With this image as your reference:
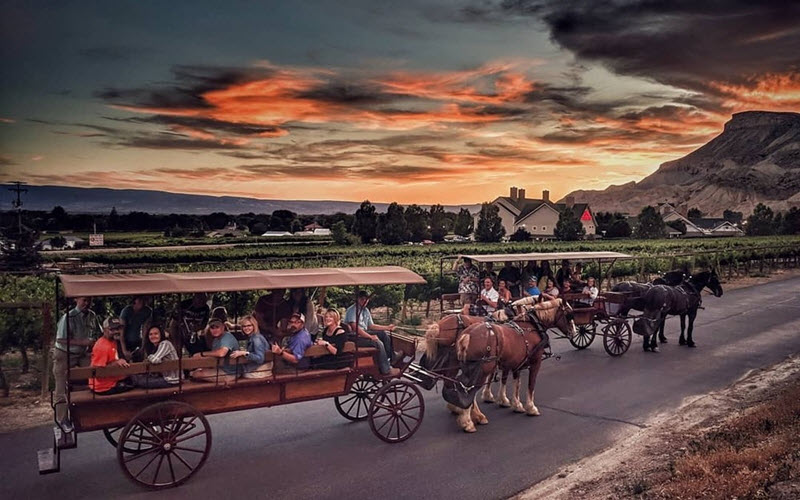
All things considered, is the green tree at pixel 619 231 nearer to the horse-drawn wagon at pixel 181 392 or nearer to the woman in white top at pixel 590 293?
the woman in white top at pixel 590 293

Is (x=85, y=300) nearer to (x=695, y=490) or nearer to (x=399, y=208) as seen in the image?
(x=695, y=490)

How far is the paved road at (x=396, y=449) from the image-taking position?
7930 millimetres

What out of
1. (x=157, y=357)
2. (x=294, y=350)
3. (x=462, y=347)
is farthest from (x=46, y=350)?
(x=462, y=347)

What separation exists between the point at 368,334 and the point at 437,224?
94.6 meters

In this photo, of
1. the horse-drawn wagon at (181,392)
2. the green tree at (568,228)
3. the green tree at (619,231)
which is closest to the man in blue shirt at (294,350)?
the horse-drawn wagon at (181,392)

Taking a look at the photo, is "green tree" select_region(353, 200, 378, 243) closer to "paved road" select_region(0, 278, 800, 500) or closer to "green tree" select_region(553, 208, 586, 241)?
"green tree" select_region(553, 208, 586, 241)

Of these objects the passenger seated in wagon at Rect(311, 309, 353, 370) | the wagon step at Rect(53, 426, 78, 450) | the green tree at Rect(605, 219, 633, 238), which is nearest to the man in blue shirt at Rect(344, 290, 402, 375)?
the passenger seated in wagon at Rect(311, 309, 353, 370)

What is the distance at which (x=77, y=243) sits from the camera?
72250mm

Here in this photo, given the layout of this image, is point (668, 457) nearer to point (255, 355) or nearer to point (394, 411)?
point (394, 411)

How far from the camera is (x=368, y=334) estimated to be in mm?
9812

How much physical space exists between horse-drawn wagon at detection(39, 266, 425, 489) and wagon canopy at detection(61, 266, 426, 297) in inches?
0.5

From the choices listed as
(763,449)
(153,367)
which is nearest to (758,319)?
(763,449)

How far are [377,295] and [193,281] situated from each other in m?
14.4

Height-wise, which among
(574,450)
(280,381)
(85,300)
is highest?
(85,300)
